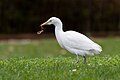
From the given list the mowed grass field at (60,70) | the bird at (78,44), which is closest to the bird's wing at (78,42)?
the bird at (78,44)

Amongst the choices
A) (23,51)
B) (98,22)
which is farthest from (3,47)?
(98,22)

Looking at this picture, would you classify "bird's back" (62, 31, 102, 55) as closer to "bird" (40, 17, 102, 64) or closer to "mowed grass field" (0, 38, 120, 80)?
"bird" (40, 17, 102, 64)

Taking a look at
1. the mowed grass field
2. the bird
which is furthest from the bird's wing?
the mowed grass field

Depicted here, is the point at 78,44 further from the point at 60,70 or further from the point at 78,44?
the point at 60,70

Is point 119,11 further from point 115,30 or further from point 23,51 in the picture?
point 23,51

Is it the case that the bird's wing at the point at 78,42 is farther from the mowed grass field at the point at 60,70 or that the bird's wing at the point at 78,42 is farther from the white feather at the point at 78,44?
the mowed grass field at the point at 60,70

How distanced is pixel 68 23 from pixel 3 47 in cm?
874

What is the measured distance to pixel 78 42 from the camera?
9.55 m

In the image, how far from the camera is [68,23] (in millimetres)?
30734

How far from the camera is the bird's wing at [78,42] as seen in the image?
371 inches

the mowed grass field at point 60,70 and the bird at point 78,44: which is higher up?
the bird at point 78,44

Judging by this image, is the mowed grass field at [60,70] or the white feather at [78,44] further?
the white feather at [78,44]

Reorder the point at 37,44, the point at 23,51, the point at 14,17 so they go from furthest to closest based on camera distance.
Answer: the point at 14,17 → the point at 37,44 → the point at 23,51

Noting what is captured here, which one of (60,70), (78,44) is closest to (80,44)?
(78,44)
